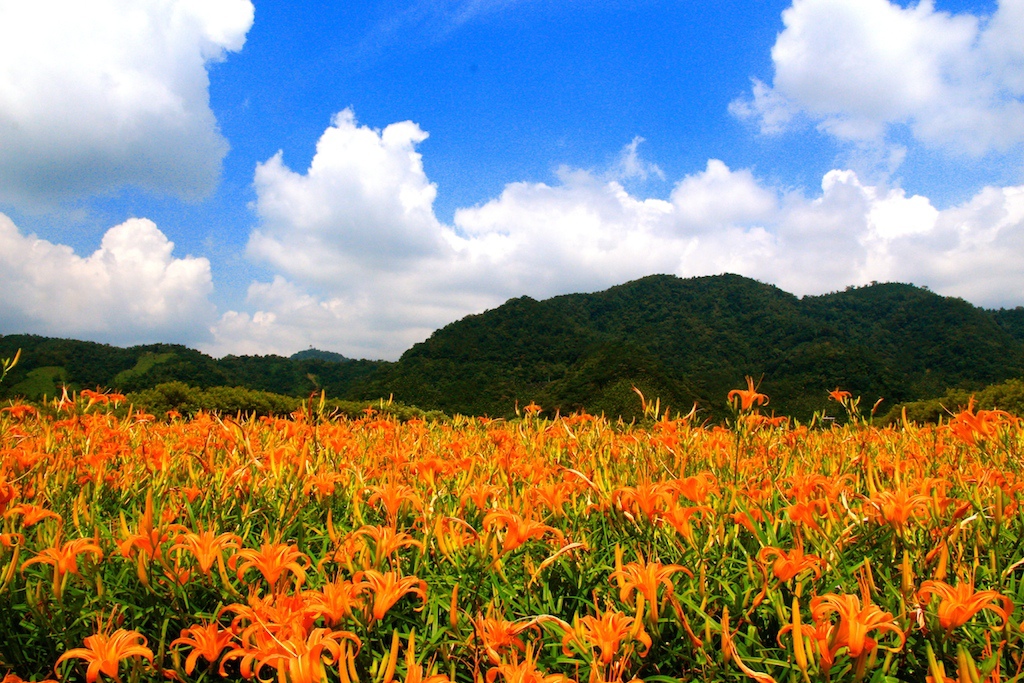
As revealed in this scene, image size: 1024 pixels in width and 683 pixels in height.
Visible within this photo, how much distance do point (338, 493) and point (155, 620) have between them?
0.81 meters

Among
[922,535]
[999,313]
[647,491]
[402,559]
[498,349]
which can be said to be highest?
[999,313]

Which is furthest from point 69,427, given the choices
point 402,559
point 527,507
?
point 527,507

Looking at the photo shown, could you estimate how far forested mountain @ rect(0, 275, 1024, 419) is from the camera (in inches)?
883

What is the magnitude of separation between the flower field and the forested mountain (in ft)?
46.1

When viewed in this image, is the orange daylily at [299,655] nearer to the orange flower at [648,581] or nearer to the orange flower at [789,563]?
the orange flower at [648,581]

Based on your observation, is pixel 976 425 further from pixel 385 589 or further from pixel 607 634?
pixel 385 589

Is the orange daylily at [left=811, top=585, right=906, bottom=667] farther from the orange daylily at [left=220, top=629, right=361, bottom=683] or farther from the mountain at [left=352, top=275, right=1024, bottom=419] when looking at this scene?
the mountain at [left=352, top=275, right=1024, bottom=419]

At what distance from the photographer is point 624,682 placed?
124 cm

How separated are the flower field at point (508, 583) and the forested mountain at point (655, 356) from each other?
14060 mm

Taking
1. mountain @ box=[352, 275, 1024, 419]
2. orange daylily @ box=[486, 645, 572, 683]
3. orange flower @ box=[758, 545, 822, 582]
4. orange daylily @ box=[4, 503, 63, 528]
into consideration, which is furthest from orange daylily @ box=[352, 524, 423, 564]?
mountain @ box=[352, 275, 1024, 419]

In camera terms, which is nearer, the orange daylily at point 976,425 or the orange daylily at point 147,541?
the orange daylily at point 147,541

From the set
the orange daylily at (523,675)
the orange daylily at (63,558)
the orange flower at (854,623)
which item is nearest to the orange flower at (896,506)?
the orange flower at (854,623)

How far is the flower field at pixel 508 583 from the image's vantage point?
3.58ft

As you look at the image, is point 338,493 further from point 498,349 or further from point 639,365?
point 498,349
